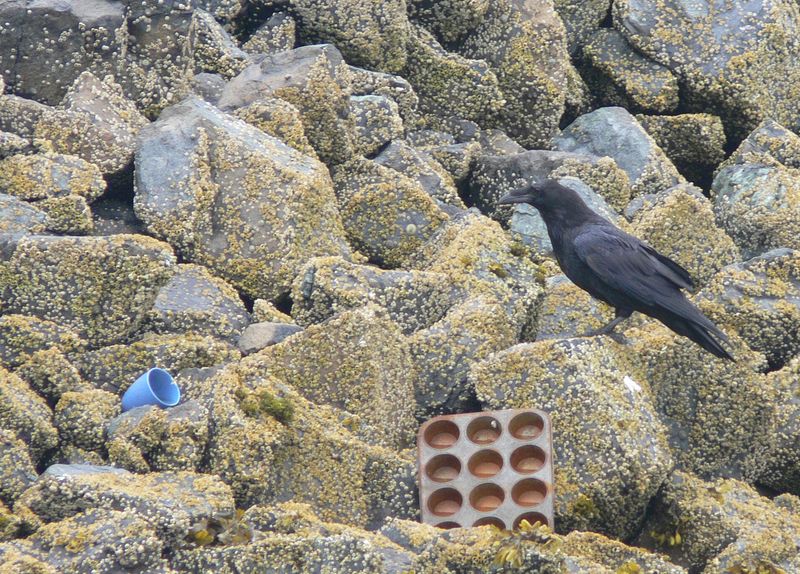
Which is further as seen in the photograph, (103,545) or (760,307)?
(760,307)

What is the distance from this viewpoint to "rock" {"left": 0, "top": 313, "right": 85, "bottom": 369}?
11.1 metres

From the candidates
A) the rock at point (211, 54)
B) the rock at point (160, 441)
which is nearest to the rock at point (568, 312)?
the rock at point (160, 441)

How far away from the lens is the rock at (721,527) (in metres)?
10.1

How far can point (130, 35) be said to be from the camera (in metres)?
14.3

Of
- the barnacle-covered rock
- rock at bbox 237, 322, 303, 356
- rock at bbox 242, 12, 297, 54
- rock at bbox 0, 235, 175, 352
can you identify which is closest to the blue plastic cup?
the barnacle-covered rock

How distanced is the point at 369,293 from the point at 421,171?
7.95 feet

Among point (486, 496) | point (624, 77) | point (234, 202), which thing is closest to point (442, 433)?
point (486, 496)

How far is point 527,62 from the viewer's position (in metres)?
15.7

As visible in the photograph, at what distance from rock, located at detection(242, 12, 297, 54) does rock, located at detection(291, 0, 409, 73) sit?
111mm

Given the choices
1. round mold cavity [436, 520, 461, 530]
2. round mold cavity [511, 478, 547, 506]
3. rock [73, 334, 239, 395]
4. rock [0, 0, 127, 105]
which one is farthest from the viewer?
rock [0, 0, 127, 105]

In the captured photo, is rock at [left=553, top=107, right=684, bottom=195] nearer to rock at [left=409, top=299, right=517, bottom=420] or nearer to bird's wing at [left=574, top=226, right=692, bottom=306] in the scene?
bird's wing at [left=574, top=226, right=692, bottom=306]

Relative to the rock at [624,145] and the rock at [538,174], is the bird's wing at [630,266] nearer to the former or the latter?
the rock at [538,174]

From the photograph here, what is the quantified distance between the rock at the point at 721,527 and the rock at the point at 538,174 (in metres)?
3.80

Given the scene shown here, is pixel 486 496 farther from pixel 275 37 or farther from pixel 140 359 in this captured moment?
A: pixel 275 37
